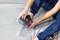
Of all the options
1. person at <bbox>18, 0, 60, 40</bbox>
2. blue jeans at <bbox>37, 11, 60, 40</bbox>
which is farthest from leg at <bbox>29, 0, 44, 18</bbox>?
blue jeans at <bbox>37, 11, 60, 40</bbox>

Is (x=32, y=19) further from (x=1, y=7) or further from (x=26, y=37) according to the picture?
(x=1, y=7)

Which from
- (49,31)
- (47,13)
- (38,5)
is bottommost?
(49,31)

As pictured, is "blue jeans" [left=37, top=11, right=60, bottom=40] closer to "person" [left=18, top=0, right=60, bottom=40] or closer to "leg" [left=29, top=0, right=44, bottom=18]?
"person" [left=18, top=0, right=60, bottom=40]

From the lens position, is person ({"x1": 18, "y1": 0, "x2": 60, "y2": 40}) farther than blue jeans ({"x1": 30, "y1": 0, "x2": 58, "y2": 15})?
No

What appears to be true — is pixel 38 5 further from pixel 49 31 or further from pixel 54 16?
pixel 49 31

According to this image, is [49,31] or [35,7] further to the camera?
[35,7]

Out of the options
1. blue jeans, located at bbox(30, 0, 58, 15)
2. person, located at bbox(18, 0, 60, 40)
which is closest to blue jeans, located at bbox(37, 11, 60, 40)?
person, located at bbox(18, 0, 60, 40)

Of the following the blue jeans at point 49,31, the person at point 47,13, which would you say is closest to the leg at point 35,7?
the person at point 47,13

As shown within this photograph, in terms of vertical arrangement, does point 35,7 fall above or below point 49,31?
above

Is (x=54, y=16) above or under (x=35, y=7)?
under

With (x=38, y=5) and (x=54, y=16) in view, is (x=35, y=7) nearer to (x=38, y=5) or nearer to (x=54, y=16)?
(x=38, y=5)

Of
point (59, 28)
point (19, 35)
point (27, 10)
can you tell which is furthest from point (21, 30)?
point (59, 28)

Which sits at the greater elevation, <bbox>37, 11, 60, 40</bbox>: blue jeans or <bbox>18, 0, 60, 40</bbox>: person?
<bbox>18, 0, 60, 40</bbox>: person

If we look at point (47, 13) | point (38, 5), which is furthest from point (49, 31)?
point (38, 5)
